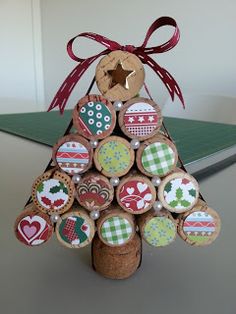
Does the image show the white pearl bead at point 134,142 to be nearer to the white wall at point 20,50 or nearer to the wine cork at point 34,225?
the wine cork at point 34,225

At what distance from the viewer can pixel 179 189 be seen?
0.29 metres

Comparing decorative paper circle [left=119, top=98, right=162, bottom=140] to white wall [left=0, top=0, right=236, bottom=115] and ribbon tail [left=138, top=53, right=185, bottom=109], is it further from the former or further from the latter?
white wall [left=0, top=0, right=236, bottom=115]

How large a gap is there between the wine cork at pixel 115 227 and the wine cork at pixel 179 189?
0.04 metres

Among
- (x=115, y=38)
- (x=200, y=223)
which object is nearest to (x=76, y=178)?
(x=200, y=223)

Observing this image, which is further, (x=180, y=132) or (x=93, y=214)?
(x=180, y=132)

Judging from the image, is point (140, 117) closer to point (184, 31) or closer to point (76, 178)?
point (76, 178)

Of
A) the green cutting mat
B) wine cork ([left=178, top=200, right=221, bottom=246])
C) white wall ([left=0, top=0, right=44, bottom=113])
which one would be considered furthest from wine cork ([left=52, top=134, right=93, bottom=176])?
white wall ([left=0, top=0, right=44, bottom=113])

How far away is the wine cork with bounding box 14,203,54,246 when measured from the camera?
299 millimetres

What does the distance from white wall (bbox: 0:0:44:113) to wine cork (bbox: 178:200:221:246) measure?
2782 mm

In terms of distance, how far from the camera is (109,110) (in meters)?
0.28

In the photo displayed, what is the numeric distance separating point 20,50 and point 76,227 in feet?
10.3

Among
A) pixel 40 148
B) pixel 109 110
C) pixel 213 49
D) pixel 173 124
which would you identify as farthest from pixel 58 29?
pixel 109 110

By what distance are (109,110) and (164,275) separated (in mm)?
198

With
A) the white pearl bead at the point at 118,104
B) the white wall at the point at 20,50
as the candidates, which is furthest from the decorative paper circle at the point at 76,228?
the white wall at the point at 20,50
